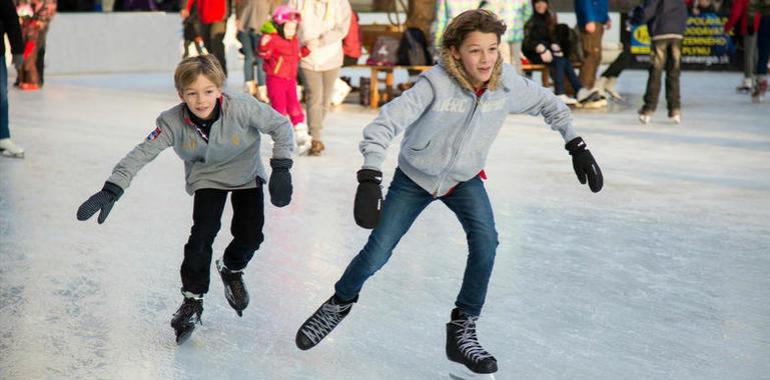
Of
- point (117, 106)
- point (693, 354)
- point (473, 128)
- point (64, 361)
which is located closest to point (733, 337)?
point (693, 354)

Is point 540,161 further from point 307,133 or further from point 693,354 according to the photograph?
point 693,354

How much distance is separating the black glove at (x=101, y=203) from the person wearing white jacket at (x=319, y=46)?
4891 mm

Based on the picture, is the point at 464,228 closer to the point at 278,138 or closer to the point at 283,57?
the point at 278,138

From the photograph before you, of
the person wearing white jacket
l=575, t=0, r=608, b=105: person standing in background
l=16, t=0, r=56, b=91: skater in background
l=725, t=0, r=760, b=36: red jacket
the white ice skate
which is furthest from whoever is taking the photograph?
l=16, t=0, r=56, b=91: skater in background

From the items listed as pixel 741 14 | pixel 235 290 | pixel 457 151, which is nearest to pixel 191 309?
pixel 235 290

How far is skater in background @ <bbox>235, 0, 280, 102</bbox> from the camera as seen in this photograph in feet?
42.2

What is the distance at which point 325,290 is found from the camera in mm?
4477

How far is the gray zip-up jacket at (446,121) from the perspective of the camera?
3.27m

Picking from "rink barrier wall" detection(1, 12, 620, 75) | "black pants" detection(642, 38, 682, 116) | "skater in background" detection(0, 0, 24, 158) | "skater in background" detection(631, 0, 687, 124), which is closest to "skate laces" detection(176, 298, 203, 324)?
"skater in background" detection(0, 0, 24, 158)

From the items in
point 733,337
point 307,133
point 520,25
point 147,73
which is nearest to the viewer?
point 733,337

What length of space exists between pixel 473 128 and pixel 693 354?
1004mm

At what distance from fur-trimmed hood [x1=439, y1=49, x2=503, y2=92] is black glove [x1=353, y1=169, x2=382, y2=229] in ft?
1.22

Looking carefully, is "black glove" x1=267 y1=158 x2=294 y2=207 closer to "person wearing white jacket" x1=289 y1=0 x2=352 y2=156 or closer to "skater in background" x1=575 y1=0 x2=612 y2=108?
"person wearing white jacket" x1=289 y1=0 x2=352 y2=156

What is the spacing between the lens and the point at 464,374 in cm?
346
